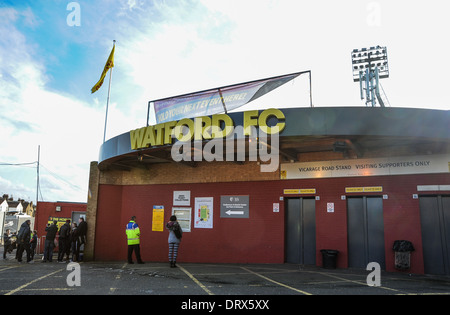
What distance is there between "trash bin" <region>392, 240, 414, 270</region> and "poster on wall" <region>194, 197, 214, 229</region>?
645cm

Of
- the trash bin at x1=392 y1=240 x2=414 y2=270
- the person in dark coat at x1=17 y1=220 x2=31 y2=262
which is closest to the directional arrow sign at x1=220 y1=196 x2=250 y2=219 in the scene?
the trash bin at x1=392 y1=240 x2=414 y2=270

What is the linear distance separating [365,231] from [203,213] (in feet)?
19.4

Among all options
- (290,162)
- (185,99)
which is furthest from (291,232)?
(185,99)

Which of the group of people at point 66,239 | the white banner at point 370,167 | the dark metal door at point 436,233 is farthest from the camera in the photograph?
the group of people at point 66,239

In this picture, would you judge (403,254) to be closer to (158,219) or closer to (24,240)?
(158,219)

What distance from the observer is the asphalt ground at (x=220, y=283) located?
6.96 metres

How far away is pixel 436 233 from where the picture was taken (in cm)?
1010

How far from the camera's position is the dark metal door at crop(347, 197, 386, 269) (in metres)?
10.8

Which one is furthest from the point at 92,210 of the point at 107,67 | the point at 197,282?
the point at 197,282

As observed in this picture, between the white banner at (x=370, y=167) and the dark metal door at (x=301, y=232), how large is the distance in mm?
1028

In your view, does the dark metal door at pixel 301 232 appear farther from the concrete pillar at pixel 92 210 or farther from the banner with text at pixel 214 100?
the concrete pillar at pixel 92 210

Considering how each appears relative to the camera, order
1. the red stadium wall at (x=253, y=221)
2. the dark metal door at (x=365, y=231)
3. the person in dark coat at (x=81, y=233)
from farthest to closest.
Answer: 1. the person in dark coat at (x=81, y=233)
2. the dark metal door at (x=365, y=231)
3. the red stadium wall at (x=253, y=221)

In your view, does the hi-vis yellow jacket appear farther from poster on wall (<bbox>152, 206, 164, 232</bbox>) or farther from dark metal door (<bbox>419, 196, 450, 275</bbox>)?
dark metal door (<bbox>419, 196, 450, 275</bbox>)

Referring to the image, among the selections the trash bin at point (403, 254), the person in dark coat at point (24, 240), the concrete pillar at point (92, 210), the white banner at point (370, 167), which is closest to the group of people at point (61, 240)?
the person in dark coat at point (24, 240)
